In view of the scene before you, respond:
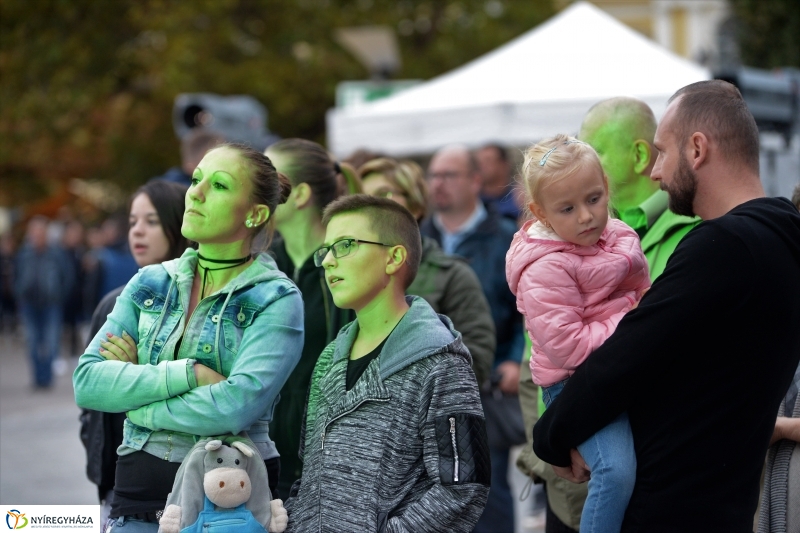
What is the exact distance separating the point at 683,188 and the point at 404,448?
3.34ft

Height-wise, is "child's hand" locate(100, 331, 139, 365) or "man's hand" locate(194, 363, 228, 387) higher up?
"child's hand" locate(100, 331, 139, 365)

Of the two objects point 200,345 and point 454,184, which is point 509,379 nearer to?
point 454,184

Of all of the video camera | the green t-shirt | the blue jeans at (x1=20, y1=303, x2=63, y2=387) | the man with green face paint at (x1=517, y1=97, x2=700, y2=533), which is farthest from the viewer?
the blue jeans at (x1=20, y1=303, x2=63, y2=387)

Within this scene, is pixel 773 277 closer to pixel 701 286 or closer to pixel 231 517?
pixel 701 286

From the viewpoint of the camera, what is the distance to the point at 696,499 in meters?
2.60

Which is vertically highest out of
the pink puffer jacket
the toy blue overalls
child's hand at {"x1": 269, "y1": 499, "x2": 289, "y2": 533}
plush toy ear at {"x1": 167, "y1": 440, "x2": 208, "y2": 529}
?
the pink puffer jacket

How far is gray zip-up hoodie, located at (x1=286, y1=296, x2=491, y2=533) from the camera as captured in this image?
283 cm

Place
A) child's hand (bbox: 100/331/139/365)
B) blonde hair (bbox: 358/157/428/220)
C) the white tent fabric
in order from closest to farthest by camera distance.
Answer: child's hand (bbox: 100/331/139/365)
blonde hair (bbox: 358/157/428/220)
the white tent fabric

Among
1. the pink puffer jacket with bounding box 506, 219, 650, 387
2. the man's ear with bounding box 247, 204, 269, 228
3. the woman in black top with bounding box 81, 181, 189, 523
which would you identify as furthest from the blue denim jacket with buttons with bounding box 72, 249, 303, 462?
the woman in black top with bounding box 81, 181, 189, 523

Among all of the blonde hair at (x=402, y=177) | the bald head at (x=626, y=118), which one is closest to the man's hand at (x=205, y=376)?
the bald head at (x=626, y=118)

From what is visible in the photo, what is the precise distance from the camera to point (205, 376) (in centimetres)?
292

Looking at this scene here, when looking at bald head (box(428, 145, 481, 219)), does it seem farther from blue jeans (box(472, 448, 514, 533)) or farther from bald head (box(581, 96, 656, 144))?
bald head (box(581, 96, 656, 144))

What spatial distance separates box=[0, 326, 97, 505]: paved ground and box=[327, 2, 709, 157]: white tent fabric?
3.40m

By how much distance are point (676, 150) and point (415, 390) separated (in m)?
0.95
